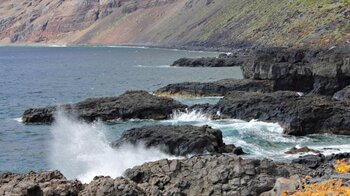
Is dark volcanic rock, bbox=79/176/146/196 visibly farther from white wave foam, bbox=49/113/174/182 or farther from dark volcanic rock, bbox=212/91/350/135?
dark volcanic rock, bbox=212/91/350/135

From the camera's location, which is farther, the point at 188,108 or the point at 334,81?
the point at 334,81

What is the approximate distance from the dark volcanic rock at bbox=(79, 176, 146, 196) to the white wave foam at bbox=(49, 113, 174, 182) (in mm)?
10016

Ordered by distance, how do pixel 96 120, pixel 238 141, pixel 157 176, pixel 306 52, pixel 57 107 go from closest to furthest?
pixel 157 176 → pixel 238 141 → pixel 96 120 → pixel 57 107 → pixel 306 52

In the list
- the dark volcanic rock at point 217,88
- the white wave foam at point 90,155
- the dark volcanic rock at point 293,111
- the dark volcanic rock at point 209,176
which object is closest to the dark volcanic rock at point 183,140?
the white wave foam at point 90,155

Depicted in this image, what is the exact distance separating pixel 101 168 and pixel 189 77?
59.0m

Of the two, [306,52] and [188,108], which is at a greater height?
[306,52]

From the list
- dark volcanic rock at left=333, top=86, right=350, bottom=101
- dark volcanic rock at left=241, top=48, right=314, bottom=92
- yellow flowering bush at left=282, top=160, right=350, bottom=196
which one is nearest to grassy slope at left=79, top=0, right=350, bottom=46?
dark volcanic rock at left=241, top=48, right=314, bottom=92

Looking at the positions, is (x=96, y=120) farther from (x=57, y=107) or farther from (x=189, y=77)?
(x=189, y=77)

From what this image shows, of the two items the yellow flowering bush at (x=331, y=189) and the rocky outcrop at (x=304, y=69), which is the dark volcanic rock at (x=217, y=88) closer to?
the rocky outcrop at (x=304, y=69)

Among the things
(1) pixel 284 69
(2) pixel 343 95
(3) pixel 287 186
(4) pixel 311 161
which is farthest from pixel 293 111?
(3) pixel 287 186

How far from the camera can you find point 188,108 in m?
49.3

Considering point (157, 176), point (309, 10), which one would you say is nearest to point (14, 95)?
point (157, 176)

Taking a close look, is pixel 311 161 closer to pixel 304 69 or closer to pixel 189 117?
pixel 189 117

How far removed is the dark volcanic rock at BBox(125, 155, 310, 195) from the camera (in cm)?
2025
